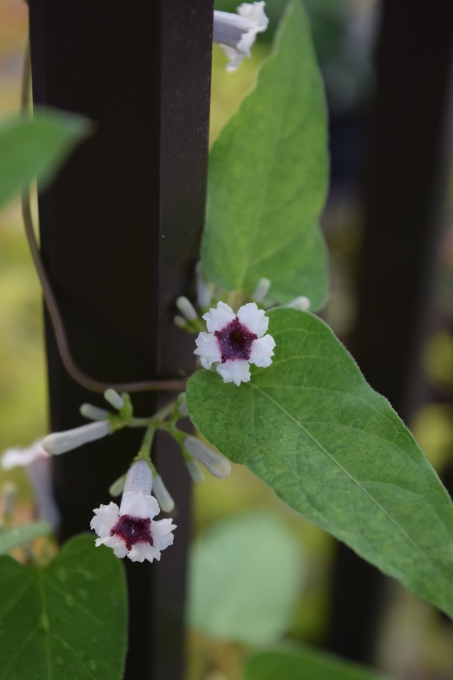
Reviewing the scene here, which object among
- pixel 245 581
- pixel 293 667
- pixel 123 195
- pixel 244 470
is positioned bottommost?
pixel 244 470

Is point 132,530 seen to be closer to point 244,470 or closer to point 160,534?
point 160,534

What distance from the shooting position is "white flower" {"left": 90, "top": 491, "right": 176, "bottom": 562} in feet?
0.97

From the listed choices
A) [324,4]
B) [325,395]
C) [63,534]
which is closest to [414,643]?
[63,534]

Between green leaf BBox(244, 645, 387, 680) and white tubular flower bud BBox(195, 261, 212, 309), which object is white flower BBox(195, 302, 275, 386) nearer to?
white tubular flower bud BBox(195, 261, 212, 309)

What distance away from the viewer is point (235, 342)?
0.31 meters

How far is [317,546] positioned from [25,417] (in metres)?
0.61

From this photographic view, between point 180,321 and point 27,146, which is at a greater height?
point 27,146

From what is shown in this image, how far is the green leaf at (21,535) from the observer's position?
360 mm

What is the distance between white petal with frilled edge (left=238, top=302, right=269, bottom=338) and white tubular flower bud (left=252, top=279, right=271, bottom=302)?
0.24 ft

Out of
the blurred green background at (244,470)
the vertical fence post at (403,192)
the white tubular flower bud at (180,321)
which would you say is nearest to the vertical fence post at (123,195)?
the white tubular flower bud at (180,321)

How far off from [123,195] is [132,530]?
144 millimetres

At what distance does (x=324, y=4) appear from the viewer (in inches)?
71.4

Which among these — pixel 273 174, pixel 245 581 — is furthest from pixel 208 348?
pixel 245 581

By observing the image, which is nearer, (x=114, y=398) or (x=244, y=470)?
(x=114, y=398)
